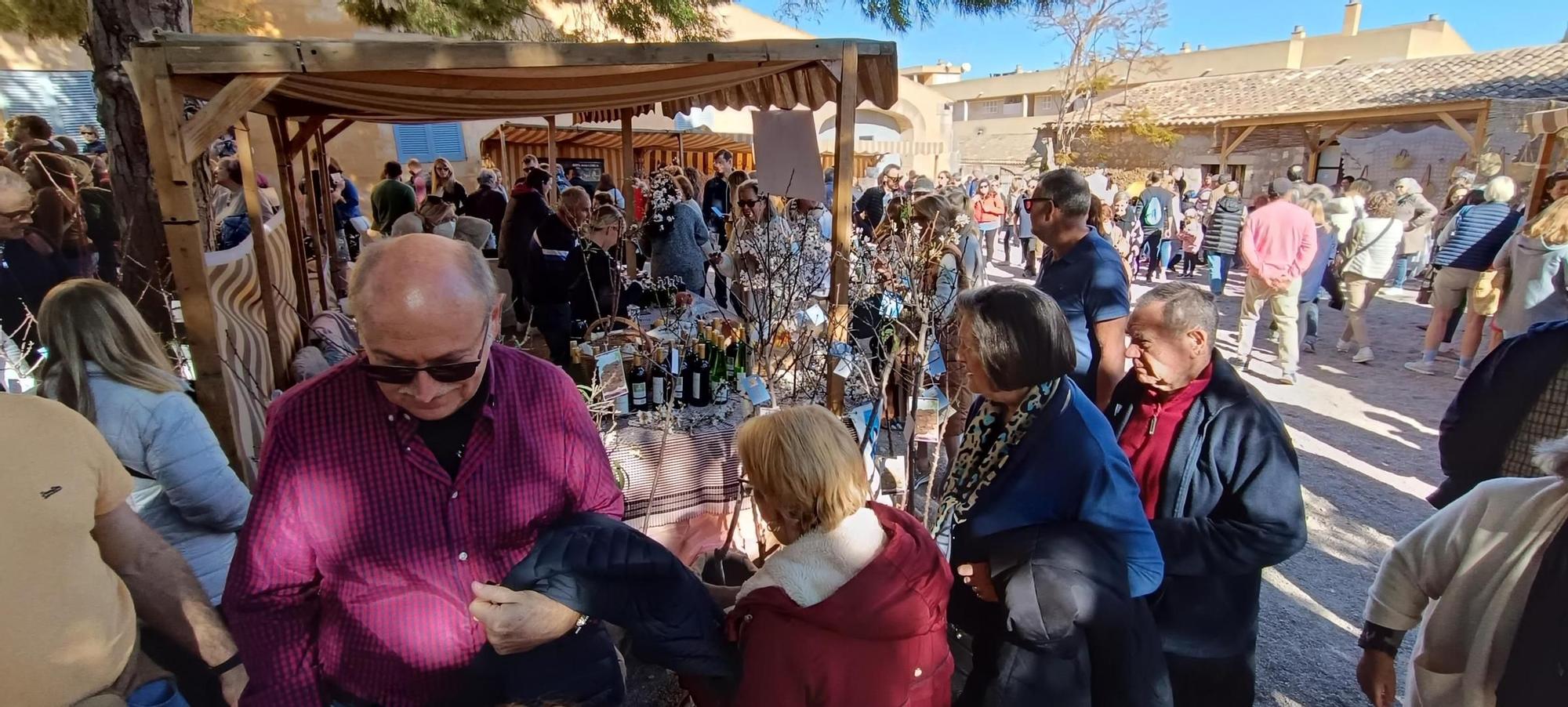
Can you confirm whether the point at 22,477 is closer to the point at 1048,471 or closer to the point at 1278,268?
the point at 1048,471

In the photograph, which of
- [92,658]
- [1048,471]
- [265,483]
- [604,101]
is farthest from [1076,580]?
[604,101]

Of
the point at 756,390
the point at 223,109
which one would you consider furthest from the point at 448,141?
the point at 756,390

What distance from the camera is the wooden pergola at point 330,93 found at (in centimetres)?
256

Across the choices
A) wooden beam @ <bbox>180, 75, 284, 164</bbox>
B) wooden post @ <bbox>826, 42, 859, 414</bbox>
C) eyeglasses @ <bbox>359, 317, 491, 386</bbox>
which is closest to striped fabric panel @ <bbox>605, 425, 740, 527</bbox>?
wooden post @ <bbox>826, 42, 859, 414</bbox>

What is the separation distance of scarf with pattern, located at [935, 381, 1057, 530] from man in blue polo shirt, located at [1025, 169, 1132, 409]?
1.37m

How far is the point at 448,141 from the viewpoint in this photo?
1550cm

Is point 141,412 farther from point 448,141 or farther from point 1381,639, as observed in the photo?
point 448,141

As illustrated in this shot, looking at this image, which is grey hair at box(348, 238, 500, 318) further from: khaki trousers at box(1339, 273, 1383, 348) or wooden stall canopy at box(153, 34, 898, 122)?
khaki trousers at box(1339, 273, 1383, 348)

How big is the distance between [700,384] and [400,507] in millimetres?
2043

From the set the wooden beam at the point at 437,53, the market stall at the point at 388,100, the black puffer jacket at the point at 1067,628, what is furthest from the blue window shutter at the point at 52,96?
the black puffer jacket at the point at 1067,628

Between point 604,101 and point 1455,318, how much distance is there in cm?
810

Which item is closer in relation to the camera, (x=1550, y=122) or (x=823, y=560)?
(x=823, y=560)

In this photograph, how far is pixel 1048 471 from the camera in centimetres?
159

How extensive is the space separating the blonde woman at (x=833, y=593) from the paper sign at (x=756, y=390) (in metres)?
1.52
